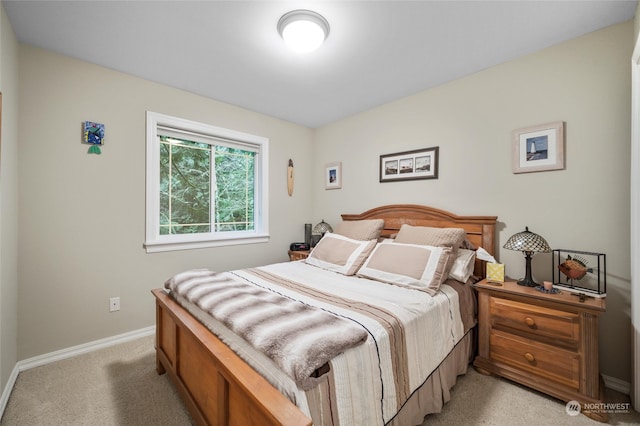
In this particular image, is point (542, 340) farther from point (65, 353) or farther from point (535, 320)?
point (65, 353)

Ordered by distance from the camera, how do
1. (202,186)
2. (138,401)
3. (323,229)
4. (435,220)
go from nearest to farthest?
(138,401) → (435,220) → (202,186) → (323,229)

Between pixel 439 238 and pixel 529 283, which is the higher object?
pixel 439 238

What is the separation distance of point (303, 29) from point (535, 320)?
247 centimetres

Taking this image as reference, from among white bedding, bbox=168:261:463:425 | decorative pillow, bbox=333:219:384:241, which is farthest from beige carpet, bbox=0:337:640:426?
decorative pillow, bbox=333:219:384:241

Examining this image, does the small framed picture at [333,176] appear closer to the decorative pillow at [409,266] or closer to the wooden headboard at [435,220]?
the wooden headboard at [435,220]

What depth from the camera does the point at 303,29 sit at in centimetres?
179

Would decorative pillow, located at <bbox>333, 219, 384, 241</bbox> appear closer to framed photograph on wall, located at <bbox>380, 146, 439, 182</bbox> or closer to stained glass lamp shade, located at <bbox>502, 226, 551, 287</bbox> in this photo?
framed photograph on wall, located at <bbox>380, 146, 439, 182</bbox>

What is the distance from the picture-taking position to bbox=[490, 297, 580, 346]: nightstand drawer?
168cm

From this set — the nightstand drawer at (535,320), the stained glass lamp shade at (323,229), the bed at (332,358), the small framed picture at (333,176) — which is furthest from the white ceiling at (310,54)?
the nightstand drawer at (535,320)

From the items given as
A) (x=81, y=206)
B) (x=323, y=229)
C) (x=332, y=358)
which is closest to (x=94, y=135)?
(x=81, y=206)

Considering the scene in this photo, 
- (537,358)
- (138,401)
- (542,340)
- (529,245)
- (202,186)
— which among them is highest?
(202,186)

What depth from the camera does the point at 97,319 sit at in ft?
7.77

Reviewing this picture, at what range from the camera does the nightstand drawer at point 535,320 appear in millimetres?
1676

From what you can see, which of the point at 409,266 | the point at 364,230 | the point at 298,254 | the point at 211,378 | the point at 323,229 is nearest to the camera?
the point at 211,378
